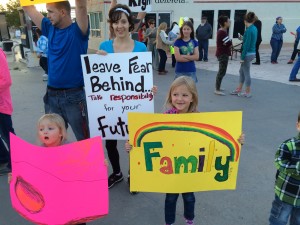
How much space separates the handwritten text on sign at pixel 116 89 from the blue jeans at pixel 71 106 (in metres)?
0.07

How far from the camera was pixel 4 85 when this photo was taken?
121 inches

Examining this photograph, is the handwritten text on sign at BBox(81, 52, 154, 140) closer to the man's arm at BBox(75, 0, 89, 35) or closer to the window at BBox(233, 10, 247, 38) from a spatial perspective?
the man's arm at BBox(75, 0, 89, 35)

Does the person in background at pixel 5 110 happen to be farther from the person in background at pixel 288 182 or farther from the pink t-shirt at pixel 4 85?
the person in background at pixel 288 182

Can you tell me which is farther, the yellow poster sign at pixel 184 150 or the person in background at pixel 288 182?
the yellow poster sign at pixel 184 150

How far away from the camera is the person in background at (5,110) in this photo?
3.04m

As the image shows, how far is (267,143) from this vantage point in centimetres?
421

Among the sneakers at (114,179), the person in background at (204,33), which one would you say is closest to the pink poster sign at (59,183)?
the sneakers at (114,179)

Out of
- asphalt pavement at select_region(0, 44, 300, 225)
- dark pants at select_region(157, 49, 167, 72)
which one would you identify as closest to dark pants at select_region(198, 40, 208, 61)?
dark pants at select_region(157, 49, 167, 72)

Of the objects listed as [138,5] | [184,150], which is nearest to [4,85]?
[184,150]

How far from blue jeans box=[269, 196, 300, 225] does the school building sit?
15265mm

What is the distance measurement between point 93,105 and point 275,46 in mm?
10640

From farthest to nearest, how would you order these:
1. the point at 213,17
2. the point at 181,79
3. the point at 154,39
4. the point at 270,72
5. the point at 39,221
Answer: the point at 213,17 < the point at 154,39 < the point at 270,72 < the point at 181,79 < the point at 39,221

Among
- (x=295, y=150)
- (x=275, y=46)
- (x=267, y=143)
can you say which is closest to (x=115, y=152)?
(x=295, y=150)

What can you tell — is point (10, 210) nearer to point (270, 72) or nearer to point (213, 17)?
point (270, 72)
